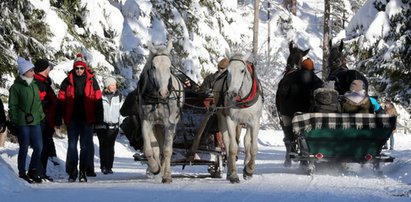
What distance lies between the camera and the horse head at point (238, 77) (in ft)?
41.1

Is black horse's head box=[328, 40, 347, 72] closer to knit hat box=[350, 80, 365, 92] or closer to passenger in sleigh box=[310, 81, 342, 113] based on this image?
knit hat box=[350, 80, 365, 92]

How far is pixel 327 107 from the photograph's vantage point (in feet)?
47.8

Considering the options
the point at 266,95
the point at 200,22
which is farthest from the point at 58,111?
the point at 266,95

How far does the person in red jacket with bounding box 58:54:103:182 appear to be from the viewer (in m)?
13.2

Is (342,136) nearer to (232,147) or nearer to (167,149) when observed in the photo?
(232,147)

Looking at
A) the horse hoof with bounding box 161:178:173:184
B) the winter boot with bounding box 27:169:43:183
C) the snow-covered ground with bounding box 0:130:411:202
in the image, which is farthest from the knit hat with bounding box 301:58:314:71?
the winter boot with bounding box 27:169:43:183

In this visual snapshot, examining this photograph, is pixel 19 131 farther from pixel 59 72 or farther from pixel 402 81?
pixel 402 81

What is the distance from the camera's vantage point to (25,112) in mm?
12320

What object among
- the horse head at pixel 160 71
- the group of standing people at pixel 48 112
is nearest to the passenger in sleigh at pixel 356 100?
the horse head at pixel 160 71

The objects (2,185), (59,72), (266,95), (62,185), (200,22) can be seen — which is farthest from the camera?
(266,95)

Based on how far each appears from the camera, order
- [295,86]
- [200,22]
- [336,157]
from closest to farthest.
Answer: [336,157] < [295,86] < [200,22]

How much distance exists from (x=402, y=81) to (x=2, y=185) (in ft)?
54.1

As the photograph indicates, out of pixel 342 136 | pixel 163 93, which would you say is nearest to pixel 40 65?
pixel 163 93

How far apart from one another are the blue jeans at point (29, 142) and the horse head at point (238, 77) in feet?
9.84
